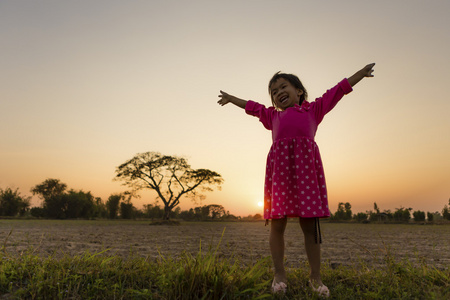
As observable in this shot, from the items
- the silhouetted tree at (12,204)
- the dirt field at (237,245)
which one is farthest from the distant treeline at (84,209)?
the dirt field at (237,245)

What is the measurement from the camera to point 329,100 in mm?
2764

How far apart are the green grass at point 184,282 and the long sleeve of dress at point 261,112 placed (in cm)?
139

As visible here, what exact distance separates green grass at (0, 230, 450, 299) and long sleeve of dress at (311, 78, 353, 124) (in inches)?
58.3

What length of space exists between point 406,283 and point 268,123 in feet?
6.08

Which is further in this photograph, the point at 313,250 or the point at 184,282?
the point at 313,250

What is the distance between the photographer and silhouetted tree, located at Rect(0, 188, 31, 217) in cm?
5019

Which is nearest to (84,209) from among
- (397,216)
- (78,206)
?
(78,206)

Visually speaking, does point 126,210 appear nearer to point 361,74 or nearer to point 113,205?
point 113,205

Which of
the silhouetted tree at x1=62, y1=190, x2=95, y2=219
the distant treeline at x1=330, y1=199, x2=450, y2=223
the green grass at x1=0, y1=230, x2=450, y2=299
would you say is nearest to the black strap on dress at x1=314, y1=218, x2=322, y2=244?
the green grass at x1=0, y1=230, x2=450, y2=299

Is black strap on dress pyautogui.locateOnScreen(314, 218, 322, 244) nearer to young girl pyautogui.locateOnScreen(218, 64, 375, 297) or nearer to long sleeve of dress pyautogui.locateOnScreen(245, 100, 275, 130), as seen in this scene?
young girl pyautogui.locateOnScreen(218, 64, 375, 297)

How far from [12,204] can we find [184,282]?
202ft

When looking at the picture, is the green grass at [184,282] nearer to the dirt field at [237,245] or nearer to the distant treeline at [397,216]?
the dirt field at [237,245]

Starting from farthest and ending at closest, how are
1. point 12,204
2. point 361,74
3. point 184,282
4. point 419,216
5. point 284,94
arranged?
point 12,204, point 419,216, point 284,94, point 361,74, point 184,282

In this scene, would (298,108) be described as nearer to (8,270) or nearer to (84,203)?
(8,270)
